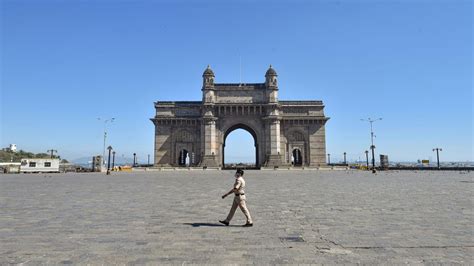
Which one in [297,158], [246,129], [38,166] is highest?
[246,129]

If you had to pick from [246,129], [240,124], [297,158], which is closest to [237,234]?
[240,124]

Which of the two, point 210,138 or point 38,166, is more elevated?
point 210,138

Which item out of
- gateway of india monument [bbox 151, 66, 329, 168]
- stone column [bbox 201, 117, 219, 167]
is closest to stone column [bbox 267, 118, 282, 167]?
gateway of india monument [bbox 151, 66, 329, 168]

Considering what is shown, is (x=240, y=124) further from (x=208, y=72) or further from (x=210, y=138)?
(x=208, y=72)

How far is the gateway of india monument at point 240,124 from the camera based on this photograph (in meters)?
62.9

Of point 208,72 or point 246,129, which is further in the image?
point 246,129

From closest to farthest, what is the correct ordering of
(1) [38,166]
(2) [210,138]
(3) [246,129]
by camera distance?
(1) [38,166]
(2) [210,138]
(3) [246,129]

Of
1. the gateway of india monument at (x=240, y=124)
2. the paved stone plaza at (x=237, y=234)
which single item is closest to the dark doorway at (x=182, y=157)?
the gateway of india monument at (x=240, y=124)

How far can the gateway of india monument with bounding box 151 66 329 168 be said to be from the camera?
206 ft

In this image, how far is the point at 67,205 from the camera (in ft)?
39.2

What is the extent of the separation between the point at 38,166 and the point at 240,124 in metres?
35.6

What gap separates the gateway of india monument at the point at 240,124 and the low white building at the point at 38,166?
696 inches

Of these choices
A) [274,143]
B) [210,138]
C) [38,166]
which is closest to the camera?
[38,166]

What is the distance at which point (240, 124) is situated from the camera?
66.4 meters
